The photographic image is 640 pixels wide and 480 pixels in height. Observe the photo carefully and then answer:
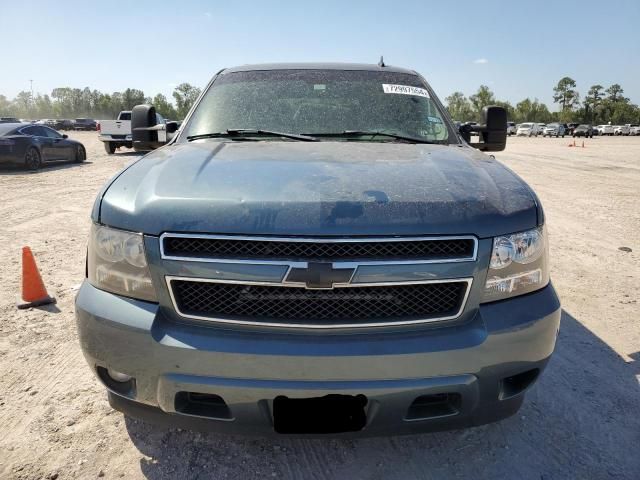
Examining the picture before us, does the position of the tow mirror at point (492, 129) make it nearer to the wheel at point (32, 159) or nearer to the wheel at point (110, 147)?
the wheel at point (32, 159)

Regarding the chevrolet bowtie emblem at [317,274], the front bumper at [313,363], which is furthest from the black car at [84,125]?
the chevrolet bowtie emblem at [317,274]

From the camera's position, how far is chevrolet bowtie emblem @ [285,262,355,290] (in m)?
1.85

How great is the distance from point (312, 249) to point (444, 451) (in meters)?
1.34

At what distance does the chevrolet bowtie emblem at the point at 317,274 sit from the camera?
1848 mm

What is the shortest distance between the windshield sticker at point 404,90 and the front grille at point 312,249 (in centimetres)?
189

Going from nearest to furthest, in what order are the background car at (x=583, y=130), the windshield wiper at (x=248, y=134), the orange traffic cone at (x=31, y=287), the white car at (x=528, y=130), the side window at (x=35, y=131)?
the windshield wiper at (x=248, y=134), the orange traffic cone at (x=31, y=287), the side window at (x=35, y=131), the background car at (x=583, y=130), the white car at (x=528, y=130)

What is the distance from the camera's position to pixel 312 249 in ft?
6.13

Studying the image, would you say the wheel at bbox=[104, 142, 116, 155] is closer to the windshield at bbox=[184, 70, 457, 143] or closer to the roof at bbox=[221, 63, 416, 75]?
the roof at bbox=[221, 63, 416, 75]

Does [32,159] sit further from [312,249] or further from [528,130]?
[528,130]

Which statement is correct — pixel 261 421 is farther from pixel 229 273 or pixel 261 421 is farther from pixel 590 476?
pixel 590 476

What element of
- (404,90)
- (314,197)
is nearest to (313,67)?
(404,90)

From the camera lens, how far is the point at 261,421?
6.25 ft

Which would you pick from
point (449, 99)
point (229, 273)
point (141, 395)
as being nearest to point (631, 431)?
point (229, 273)

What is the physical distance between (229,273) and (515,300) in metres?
1.19
